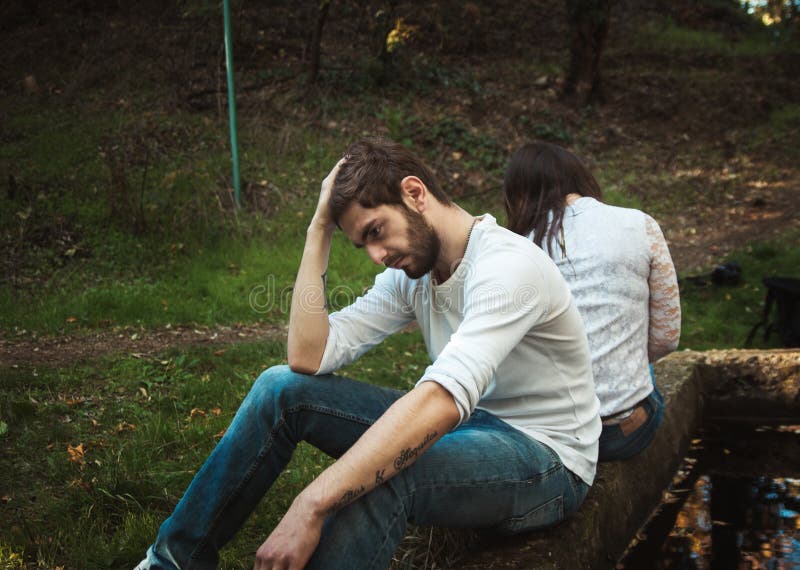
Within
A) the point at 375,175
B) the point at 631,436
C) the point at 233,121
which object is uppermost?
the point at 375,175

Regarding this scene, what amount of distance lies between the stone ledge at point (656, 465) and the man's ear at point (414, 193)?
1084 mm

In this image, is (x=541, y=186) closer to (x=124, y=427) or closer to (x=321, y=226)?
(x=321, y=226)

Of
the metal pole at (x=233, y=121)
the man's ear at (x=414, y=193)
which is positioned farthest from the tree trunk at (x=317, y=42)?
the man's ear at (x=414, y=193)

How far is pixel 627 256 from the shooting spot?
2.82 meters

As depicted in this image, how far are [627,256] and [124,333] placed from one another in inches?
169

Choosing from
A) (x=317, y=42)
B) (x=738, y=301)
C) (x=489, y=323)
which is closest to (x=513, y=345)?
(x=489, y=323)

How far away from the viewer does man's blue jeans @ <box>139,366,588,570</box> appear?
1918mm

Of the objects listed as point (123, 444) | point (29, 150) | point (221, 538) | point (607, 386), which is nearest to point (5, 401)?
point (123, 444)

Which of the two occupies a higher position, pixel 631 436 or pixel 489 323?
pixel 489 323

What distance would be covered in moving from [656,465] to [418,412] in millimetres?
1728

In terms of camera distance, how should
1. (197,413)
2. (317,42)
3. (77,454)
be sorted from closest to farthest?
(77,454) < (197,413) < (317,42)

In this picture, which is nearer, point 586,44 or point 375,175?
point 375,175

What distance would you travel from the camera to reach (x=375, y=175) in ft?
7.62

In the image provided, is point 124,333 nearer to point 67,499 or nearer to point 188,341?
point 188,341
